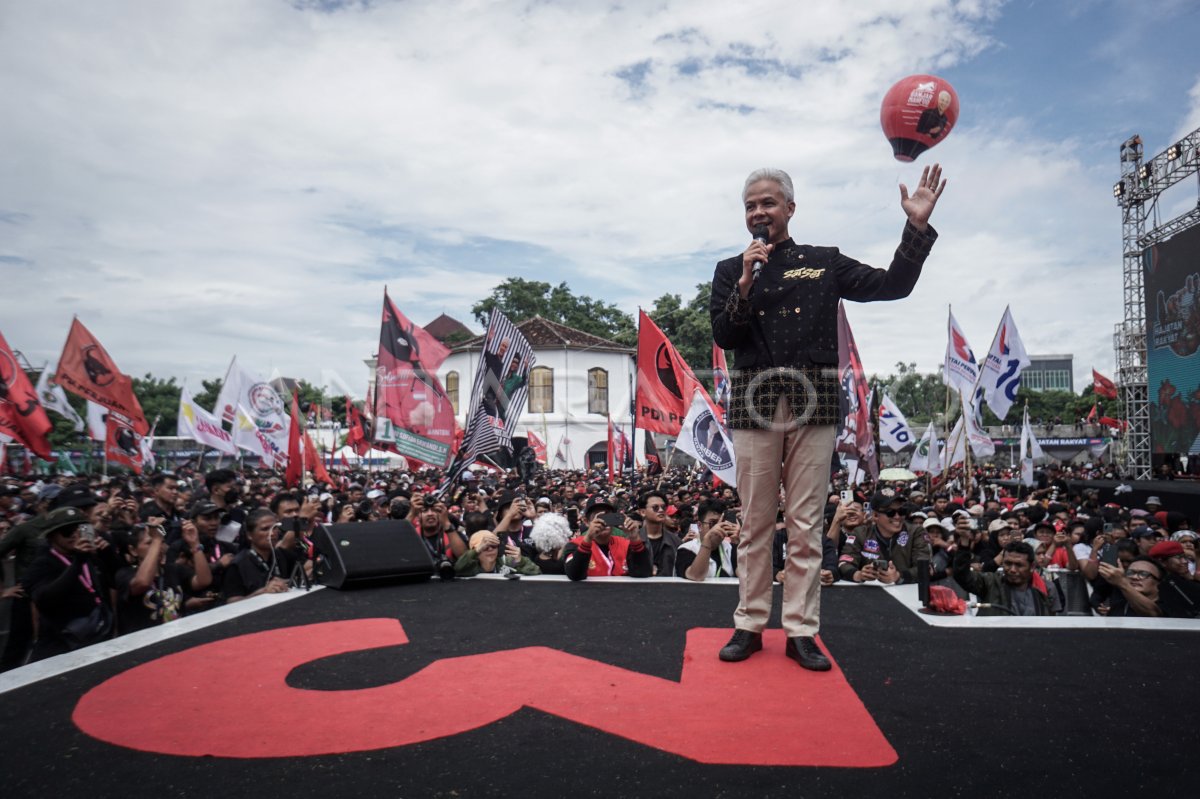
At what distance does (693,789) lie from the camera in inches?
73.0

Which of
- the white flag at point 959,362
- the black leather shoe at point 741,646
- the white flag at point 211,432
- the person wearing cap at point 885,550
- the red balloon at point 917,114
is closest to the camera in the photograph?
the black leather shoe at point 741,646

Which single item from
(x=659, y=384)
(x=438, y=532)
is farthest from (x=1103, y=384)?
(x=438, y=532)

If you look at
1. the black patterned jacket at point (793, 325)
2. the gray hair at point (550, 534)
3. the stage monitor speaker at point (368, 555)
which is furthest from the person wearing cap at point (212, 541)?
the black patterned jacket at point (793, 325)

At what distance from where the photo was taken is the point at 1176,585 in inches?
237

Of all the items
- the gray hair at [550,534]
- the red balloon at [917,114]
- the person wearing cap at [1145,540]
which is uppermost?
the red balloon at [917,114]

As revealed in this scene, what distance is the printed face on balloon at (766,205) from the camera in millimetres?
3148

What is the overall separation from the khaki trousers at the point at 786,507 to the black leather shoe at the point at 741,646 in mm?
23

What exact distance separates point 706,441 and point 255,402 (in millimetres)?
13795

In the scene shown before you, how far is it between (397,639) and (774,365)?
1870 mm

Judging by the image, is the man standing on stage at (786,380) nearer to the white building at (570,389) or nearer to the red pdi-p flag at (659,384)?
the red pdi-p flag at (659,384)

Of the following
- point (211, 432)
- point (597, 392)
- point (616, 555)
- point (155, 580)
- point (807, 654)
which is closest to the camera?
point (807, 654)

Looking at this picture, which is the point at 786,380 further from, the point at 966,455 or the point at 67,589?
the point at 966,455

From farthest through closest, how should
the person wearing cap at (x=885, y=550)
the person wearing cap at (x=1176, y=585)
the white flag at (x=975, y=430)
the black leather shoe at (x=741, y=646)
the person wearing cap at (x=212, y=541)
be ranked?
the white flag at (x=975, y=430) < the person wearing cap at (x=212, y=541) < the person wearing cap at (x=1176, y=585) < the person wearing cap at (x=885, y=550) < the black leather shoe at (x=741, y=646)

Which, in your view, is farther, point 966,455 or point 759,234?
point 966,455
